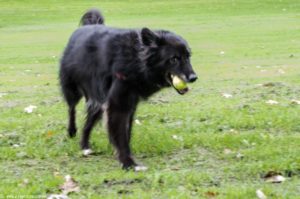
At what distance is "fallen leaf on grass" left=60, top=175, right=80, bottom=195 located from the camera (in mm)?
4992

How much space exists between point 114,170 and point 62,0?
4476 centimetres

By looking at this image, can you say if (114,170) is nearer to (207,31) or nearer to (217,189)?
(217,189)

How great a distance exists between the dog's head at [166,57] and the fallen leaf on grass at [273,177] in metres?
1.18

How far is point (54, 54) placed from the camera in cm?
1797

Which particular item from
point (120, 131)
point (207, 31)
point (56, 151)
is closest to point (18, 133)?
point (56, 151)

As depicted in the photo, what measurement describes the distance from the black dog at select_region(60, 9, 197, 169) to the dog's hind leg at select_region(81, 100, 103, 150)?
0.06ft

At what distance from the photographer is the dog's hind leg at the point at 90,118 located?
668 centimetres

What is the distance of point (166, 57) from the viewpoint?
5.71 m

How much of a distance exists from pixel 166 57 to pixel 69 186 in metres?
1.65

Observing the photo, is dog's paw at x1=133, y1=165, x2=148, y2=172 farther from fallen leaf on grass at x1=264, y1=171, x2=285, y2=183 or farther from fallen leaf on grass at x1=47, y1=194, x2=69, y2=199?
fallen leaf on grass at x1=264, y1=171, x2=285, y2=183

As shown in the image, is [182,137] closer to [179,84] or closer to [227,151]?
[227,151]

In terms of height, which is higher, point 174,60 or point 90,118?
point 174,60

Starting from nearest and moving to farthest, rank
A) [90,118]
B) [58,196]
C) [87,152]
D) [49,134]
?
1. [58,196]
2. [87,152]
3. [90,118]
4. [49,134]

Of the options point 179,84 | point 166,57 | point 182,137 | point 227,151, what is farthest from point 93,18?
point 227,151
